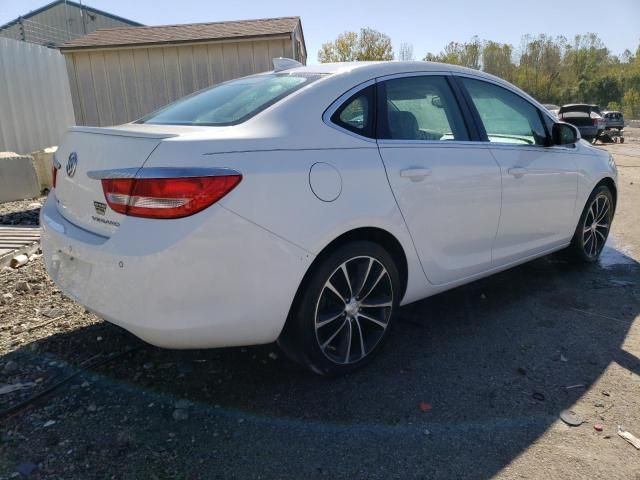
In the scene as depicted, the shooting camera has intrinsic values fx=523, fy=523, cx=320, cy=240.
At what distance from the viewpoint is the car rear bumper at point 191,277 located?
85.9 inches

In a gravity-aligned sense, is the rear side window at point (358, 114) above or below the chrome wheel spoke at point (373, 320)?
above

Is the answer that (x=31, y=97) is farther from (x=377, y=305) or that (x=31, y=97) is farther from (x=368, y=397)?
(x=368, y=397)

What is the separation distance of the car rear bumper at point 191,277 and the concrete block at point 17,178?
20.2ft

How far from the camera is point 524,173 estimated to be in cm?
371

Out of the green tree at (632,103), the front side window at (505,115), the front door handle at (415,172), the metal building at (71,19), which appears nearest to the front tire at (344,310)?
the front door handle at (415,172)

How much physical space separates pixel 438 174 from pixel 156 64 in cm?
867

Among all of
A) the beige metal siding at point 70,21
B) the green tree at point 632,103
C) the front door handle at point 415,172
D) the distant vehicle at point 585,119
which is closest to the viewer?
the front door handle at point 415,172

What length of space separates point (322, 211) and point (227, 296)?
61cm

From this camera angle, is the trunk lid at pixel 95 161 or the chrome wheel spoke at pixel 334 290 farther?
the chrome wheel spoke at pixel 334 290

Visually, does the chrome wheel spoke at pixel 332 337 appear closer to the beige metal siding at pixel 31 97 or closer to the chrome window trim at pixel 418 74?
the chrome window trim at pixel 418 74

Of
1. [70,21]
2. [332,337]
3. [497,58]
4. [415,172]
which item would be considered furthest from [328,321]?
[497,58]

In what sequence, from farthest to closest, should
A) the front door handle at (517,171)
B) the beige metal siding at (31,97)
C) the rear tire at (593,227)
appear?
the beige metal siding at (31,97) < the rear tire at (593,227) < the front door handle at (517,171)

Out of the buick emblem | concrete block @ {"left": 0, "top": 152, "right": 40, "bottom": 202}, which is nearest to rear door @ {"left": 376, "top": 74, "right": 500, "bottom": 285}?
the buick emblem

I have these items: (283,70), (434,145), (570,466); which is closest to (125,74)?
(283,70)
